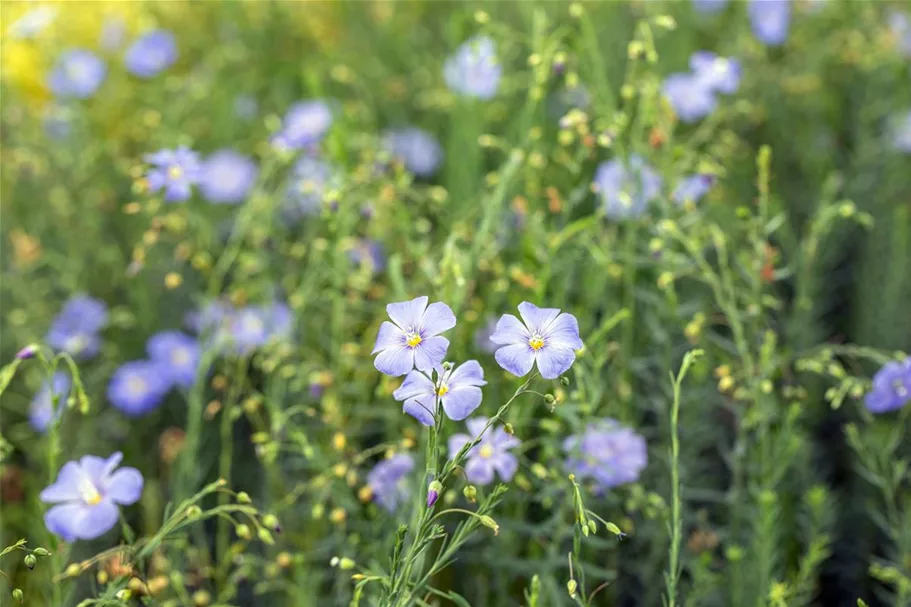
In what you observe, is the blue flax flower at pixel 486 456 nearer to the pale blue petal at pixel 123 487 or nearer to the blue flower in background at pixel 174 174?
the pale blue petal at pixel 123 487

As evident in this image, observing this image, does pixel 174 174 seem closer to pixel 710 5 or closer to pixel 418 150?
pixel 418 150

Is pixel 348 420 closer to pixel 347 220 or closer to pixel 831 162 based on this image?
pixel 347 220

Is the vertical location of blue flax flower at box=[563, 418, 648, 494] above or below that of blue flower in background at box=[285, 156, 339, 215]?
below

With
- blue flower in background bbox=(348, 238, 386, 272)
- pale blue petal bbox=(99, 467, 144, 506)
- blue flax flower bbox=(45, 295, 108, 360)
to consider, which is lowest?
blue flax flower bbox=(45, 295, 108, 360)

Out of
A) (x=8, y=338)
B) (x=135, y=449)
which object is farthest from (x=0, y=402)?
(x=135, y=449)

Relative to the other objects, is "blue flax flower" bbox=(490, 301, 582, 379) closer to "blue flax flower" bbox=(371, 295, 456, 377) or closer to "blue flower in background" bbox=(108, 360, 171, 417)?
"blue flax flower" bbox=(371, 295, 456, 377)

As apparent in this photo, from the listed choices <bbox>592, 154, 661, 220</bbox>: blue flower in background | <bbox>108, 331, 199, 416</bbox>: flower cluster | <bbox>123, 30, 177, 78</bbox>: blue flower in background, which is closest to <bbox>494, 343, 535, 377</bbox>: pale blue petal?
<bbox>592, 154, 661, 220</bbox>: blue flower in background

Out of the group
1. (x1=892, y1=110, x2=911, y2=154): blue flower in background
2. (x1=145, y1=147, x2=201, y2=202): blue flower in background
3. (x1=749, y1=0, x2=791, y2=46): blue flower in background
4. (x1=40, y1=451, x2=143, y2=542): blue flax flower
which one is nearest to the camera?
(x1=40, y1=451, x2=143, y2=542): blue flax flower
